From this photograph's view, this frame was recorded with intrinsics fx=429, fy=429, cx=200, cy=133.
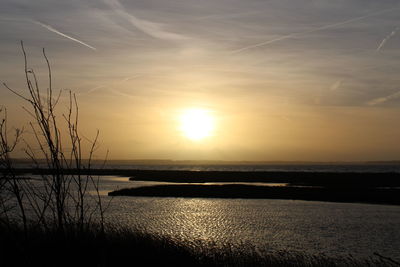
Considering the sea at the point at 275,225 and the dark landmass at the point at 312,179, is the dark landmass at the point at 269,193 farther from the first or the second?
the dark landmass at the point at 312,179

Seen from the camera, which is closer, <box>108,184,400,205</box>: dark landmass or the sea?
the sea

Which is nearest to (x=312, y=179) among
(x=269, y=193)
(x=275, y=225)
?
(x=269, y=193)

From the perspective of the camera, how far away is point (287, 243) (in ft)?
76.8

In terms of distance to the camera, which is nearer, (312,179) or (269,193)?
(269,193)

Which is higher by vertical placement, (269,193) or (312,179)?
(312,179)

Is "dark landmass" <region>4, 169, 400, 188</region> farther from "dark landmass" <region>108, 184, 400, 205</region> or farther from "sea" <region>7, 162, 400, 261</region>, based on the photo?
"sea" <region>7, 162, 400, 261</region>

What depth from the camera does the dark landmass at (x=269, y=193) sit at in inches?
1979

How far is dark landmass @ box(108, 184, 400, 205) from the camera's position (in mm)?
50275

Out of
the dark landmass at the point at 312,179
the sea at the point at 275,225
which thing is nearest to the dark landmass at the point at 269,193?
the sea at the point at 275,225

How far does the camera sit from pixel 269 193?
183 feet

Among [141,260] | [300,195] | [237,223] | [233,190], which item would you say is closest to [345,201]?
[300,195]

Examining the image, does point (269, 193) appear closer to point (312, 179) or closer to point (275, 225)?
point (275, 225)

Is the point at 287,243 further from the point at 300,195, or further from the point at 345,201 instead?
the point at 300,195

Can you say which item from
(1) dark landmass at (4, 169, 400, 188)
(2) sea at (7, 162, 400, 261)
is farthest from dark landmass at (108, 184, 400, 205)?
(1) dark landmass at (4, 169, 400, 188)
